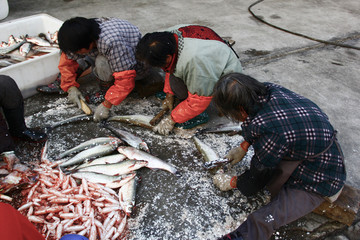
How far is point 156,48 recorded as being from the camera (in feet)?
8.64

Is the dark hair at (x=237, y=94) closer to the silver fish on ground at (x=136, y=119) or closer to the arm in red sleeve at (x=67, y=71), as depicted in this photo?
the silver fish on ground at (x=136, y=119)

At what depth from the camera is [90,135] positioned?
320 centimetres

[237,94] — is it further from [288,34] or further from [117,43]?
[288,34]

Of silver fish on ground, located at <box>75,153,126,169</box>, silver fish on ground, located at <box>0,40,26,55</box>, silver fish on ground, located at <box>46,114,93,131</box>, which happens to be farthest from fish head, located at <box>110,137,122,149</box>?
silver fish on ground, located at <box>0,40,26,55</box>

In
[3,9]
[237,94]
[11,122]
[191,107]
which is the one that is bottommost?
[11,122]

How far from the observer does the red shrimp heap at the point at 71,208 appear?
2.20m

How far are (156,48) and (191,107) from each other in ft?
2.37

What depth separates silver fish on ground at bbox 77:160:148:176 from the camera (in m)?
2.67

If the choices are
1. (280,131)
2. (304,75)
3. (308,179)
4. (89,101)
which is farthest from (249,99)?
(304,75)

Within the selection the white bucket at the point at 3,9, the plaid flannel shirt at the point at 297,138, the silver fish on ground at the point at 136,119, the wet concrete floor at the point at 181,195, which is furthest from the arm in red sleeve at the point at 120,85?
the white bucket at the point at 3,9

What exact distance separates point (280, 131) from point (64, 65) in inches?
113

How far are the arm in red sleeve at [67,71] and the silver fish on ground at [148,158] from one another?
1443 millimetres

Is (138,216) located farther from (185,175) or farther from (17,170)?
(17,170)

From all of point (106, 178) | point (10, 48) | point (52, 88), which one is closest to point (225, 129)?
point (106, 178)
